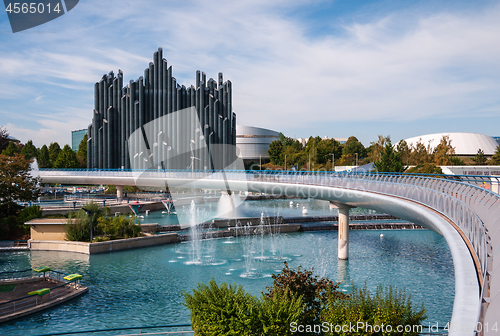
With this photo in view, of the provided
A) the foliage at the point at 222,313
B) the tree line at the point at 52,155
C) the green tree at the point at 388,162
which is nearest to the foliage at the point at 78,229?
the foliage at the point at 222,313

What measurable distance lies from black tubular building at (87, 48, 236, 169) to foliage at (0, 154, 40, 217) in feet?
137

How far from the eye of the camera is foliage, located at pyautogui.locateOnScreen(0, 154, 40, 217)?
36719 mm

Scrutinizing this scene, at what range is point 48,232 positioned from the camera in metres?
32.6

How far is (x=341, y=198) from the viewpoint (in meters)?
29.4

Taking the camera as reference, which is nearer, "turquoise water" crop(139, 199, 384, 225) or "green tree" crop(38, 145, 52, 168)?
"turquoise water" crop(139, 199, 384, 225)

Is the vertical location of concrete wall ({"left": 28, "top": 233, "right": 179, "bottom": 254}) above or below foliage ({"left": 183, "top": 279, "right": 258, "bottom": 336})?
below

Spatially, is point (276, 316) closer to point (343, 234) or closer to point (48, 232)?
point (343, 234)

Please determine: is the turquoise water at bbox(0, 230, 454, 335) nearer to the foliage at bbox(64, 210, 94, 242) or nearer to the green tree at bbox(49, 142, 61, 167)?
the foliage at bbox(64, 210, 94, 242)

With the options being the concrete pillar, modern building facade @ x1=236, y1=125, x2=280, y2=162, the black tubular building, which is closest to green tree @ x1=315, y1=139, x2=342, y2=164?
the black tubular building

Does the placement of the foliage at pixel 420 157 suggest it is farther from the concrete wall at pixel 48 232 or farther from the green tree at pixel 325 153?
the concrete wall at pixel 48 232

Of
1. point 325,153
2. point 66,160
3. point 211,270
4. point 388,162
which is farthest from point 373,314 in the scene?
point 325,153

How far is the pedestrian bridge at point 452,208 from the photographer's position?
535 cm

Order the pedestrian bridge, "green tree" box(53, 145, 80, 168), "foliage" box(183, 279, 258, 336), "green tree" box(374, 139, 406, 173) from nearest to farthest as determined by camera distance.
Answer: the pedestrian bridge → "foliage" box(183, 279, 258, 336) → "green tree" box(374, 139, 406, 173) → "green tree" box(53, 145, 80, 168)

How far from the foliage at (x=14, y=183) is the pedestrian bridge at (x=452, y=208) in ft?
57.0
